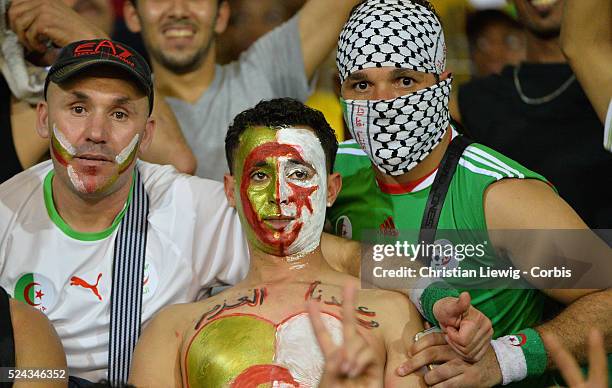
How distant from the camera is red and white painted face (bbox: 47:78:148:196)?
3479mm

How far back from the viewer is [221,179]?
4.36 metres

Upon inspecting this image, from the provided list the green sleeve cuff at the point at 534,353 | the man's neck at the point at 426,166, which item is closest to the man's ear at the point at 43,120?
the man's neck at the point at 426,166

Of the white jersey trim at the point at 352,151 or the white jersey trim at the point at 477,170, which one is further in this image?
the white jersey trim at the point at 352,151

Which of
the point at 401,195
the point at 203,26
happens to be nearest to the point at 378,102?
the point at 401,195

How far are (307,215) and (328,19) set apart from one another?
1379 mm

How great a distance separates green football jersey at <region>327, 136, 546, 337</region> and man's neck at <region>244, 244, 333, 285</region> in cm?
34

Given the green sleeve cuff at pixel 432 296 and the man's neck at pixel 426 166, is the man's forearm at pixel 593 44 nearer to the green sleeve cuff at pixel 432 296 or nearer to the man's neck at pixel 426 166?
the man's neck at pixel 426 166

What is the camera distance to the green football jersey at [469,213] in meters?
3.48

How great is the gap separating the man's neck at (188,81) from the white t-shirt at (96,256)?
0.93 meters

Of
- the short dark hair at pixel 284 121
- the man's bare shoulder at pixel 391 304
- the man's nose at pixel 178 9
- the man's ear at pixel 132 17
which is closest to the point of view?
the man's bare shoulder at pixel 391 304

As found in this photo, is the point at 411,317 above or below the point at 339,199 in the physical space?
below

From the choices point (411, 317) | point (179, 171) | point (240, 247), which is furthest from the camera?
point (179, 171)

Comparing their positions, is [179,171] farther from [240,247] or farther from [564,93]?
[564,93]

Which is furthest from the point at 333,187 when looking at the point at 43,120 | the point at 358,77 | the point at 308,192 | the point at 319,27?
the point at 319,27
